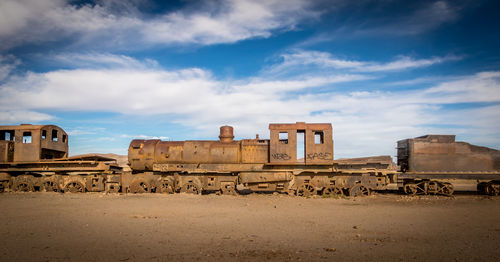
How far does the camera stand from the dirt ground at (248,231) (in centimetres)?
655

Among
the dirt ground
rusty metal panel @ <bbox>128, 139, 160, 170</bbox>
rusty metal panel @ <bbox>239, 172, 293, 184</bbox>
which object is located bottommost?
the dirt ground

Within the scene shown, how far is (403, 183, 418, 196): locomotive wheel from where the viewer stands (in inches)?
677

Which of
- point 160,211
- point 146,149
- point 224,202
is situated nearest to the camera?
point 160,211

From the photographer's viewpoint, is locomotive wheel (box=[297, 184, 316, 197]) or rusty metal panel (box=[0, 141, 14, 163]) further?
rusty metal panel (box=[0, 141, 14, 163])

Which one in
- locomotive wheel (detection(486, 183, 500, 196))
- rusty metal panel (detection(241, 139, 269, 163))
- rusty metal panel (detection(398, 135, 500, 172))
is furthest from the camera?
rusty metal panel (detection(241, 139, 269, 163))

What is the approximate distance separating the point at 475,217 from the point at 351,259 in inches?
298

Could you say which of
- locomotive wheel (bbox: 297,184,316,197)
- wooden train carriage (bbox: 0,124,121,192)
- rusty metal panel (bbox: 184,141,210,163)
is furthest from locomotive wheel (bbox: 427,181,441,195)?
wooden train carriage (bbox: 0,124,121,192)

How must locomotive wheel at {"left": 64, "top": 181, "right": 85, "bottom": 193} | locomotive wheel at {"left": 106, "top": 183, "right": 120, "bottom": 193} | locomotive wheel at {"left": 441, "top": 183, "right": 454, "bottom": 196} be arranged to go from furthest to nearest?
locomotive wheel at {"left": 64, "top": 181, "right": 85, "bottom": 193} → locomotive wheel at {"left": 106, "top": 183, "right": 120, "bottom": 193} → locomotive wheel at {"left": 441, "top": 183, "right": 454, "bottom": 196}

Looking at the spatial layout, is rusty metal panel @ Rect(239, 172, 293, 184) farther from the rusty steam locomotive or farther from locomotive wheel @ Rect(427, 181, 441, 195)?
locomotive wheel @ Rect(427, 181, 441, 195)

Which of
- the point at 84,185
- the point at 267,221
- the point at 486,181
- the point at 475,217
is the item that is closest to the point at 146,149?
the point at 84,185

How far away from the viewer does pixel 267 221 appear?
10086 mm

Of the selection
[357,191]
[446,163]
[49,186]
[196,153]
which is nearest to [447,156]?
[446,163]

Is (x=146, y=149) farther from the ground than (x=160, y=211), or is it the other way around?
(x=146, y=149)

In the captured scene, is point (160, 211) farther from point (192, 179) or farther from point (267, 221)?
point (192, 179)
